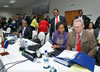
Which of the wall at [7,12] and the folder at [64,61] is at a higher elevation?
the wall at [7,12]

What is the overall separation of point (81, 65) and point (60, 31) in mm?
1357

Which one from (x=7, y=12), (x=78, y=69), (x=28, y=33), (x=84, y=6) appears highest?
(x=7, y=12)

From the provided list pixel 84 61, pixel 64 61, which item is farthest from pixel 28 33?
pixel 84 61

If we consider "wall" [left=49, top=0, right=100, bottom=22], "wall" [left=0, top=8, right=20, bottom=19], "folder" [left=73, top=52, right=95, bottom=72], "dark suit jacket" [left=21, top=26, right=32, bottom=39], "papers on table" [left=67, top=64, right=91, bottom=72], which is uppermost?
"wall" [left=0, top=8, right=20, bottom=19]

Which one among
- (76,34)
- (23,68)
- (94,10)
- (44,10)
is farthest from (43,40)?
(44,10)

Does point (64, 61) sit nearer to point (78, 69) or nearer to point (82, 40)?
point (78, 69)

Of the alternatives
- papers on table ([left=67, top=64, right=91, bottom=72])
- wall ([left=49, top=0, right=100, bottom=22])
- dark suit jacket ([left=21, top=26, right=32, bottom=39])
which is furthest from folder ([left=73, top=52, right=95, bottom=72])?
wall ([left=49, top=0, right=100, bottom=22])

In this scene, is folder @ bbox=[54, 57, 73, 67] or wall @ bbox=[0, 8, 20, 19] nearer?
folder @ bbox=[54, 57, 73, 67]

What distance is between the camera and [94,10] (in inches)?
239

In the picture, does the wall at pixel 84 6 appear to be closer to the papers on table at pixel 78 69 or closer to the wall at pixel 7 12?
A: the papers on table at pixel 78 69

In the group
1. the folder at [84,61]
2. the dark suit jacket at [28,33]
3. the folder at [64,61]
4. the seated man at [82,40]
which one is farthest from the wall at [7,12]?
the folder at [84,61]

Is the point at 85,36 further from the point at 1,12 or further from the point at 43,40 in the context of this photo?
the point at 1,12

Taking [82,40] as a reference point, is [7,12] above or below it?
above

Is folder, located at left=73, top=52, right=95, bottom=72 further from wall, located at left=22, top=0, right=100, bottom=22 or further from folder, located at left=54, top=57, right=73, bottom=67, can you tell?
wall, located at left=22, top=0, right=100, bottom=22
